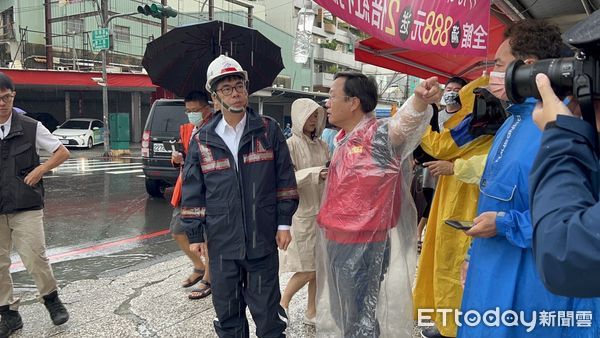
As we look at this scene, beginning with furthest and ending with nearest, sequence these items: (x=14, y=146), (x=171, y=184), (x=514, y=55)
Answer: (x=171, y=184)
(x=14, y=146)
(x=514, y=55)

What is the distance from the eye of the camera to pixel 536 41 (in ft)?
5.82

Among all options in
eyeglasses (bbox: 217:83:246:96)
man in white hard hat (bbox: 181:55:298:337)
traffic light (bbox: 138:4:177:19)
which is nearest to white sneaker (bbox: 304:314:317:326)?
man in white hard hat (bbox: 181:55:298:337)

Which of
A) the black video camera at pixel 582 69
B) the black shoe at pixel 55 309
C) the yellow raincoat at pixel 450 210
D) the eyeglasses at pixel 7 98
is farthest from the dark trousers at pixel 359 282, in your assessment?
the eyeglasses at pixel 7 98

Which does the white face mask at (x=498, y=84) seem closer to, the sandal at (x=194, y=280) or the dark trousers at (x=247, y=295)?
the dark trousers at (x=247, y=295)

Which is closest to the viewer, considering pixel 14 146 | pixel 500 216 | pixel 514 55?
pixel 500 216

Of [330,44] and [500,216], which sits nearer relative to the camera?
[500,216]

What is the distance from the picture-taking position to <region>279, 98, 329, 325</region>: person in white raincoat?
3.13 metres

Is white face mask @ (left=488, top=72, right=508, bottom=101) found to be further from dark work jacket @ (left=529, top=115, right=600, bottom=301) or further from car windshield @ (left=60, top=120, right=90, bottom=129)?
car windshield @ (left=60, top=120, right=90, bottom=129)

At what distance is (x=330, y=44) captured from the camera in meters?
39.0

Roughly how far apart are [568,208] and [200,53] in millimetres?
3299

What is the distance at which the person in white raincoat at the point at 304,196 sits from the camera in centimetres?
313

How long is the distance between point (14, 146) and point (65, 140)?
18.5 m

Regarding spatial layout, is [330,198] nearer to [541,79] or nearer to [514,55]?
[514,55]

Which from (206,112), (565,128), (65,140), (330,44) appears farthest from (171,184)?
(330,44)
